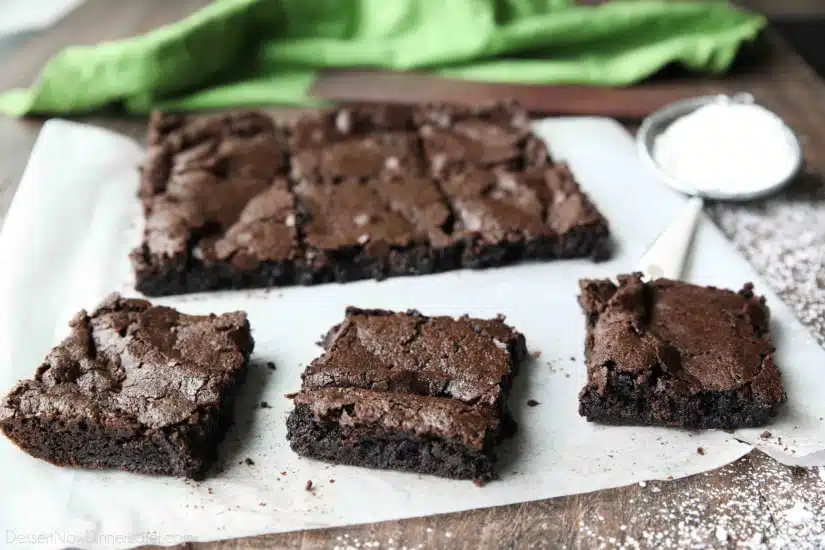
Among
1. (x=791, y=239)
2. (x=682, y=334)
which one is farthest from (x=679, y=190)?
(x=682, y=334)

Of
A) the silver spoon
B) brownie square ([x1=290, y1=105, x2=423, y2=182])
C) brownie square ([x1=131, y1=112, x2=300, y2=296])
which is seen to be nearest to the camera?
brownie square ([x1=131, y1=112, x2=300, y2=296])

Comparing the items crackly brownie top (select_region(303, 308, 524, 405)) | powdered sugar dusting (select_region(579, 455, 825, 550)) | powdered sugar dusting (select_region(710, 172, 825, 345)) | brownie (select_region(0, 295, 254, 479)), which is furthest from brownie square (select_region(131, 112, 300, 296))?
powdered sugar dusting (select_region(710, 172, 825, 345))

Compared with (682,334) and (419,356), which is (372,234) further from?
(682,334)

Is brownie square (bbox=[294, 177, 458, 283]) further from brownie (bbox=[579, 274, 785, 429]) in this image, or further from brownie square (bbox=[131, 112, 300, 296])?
brownie (bbox=[579, 274, 785, 429])

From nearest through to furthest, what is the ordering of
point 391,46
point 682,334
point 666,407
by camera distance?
point 666,407 < point 682,334 < point 391,46

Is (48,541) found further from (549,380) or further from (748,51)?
(748,51)

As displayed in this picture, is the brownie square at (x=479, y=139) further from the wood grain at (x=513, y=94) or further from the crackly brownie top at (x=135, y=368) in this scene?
the crackly brownie top at (x=135, y=368)
